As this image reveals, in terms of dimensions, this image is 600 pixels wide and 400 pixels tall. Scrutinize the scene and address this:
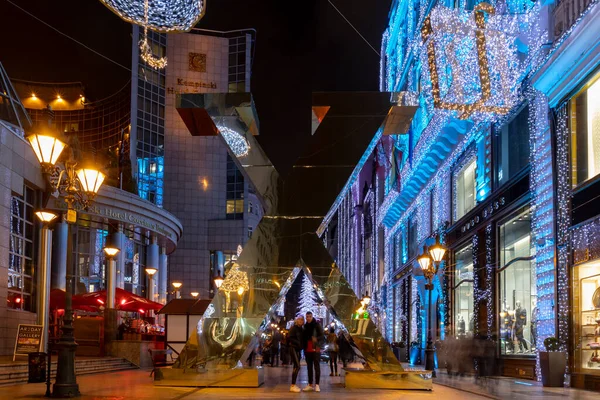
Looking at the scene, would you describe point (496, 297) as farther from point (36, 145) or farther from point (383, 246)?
point (383, 246)

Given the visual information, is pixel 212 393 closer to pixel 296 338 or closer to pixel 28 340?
pixel 296 338

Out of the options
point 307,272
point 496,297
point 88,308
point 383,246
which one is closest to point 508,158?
point 496,297

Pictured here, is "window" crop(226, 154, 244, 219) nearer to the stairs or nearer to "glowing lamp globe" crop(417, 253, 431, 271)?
the stairs

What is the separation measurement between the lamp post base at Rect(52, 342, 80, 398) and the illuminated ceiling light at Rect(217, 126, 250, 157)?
4.65 m

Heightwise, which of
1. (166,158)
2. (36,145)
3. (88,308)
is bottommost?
(88,308)

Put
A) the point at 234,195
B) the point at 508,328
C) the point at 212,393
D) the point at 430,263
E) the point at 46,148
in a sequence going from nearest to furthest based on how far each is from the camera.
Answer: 1. the point at 46,148
2. the point at 212,393
3. the point at 430,263
4. the point at 508,328
5. the point at 234,195

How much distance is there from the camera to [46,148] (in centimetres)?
1309

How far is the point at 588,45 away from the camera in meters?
16.8

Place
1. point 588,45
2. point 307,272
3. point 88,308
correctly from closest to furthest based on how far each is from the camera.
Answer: point 307,272 → point 588,45 → point 88,308

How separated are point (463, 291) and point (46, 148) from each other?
64.9 ft

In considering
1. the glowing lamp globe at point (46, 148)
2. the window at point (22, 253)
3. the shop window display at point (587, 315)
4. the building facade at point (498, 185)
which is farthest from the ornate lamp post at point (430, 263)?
the window at point (22, 253)

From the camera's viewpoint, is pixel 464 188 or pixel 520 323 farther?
pixel 464 188

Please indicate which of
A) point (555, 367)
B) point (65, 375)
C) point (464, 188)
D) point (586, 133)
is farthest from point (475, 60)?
point (65, 375)

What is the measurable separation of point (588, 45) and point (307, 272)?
7.82 meters
